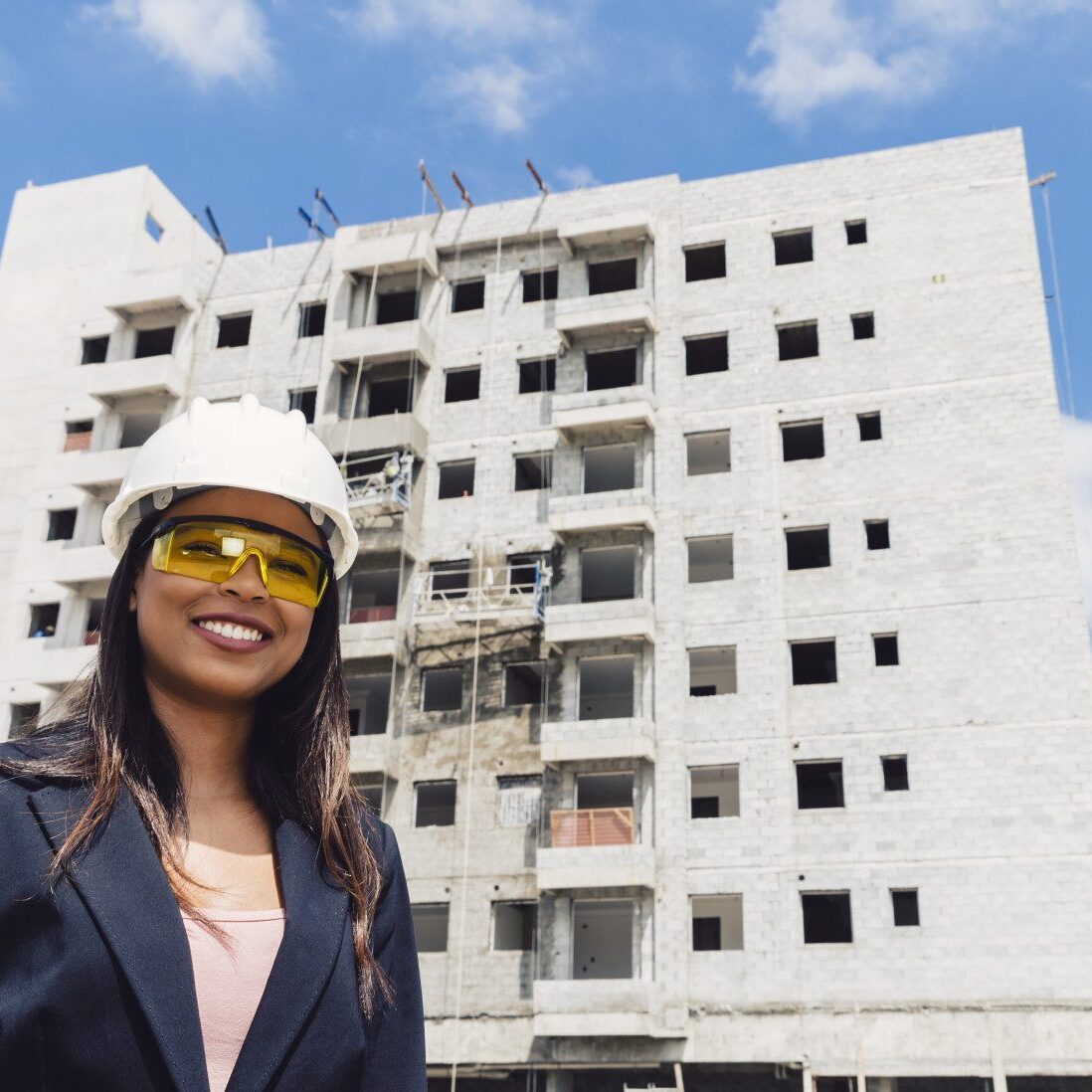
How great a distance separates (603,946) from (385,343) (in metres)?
17.3

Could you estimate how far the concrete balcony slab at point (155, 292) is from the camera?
41062 mm

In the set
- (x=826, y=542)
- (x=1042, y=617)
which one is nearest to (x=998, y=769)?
(x=1042, y=617)

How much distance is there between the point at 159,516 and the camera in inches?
122

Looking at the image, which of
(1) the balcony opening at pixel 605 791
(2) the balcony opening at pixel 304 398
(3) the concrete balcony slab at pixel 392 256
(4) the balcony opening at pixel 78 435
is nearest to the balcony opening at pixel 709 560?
(1) the balcony opening at pixel 605 791

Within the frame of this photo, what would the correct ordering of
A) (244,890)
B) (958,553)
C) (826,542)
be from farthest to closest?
(826,542), (958,553), (244,890)

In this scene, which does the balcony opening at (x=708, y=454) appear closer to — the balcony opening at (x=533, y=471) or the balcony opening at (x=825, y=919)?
the balcony opening at (x=533, y=471)

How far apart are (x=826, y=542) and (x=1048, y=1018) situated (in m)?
12.2

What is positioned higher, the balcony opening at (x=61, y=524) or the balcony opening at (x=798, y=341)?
the balcony opening at (x=798, y=341)

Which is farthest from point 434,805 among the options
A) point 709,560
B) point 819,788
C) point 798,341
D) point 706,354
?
point 798,341

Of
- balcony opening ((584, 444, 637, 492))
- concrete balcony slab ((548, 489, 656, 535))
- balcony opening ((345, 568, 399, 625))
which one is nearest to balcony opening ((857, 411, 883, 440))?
concrete balcony slab ((548, 489, 656, 535))

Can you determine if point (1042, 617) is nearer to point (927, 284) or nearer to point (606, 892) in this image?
point (927, 284)

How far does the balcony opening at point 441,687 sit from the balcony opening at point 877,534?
1081cm

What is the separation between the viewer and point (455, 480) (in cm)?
3794

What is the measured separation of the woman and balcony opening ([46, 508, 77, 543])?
129ft
